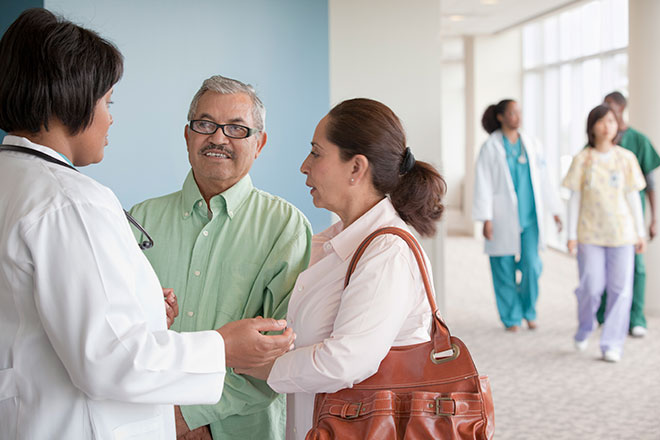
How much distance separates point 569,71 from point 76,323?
35.5ft

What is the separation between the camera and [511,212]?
6.18 m

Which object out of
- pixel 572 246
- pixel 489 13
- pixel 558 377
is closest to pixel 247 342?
pixel 558 377

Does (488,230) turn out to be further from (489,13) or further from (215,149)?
(489,13)

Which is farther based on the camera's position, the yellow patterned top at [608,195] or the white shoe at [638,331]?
the white shoe at [638,331]

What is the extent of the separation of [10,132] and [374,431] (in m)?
1.00

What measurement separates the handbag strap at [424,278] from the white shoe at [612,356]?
403cm

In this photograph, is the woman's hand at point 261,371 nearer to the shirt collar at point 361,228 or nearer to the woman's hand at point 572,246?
the shirt collar at point 361,228

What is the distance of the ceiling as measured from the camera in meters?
9.32

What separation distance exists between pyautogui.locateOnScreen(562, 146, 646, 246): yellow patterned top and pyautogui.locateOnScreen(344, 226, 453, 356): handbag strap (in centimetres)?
391

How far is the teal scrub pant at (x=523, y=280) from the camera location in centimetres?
623

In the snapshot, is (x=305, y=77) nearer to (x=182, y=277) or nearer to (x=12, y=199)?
(x=182, y=277)

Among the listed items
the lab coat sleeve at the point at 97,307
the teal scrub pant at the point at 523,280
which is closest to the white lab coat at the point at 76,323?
the lab coat sleeve at the point at 97,307

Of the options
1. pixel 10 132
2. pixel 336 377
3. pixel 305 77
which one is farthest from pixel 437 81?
pixel 10 132

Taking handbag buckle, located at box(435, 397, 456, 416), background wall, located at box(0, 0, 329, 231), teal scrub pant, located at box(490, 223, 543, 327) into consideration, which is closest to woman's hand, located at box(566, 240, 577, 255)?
teal scrub pant, located at box(490, 223, 543, 327)
